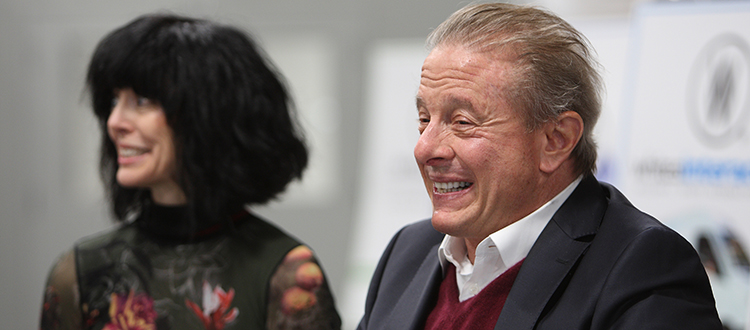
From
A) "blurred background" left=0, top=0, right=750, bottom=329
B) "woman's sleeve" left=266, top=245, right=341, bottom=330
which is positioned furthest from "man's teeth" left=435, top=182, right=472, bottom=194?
"blurred background" left=0, top=0, right=750, bottom=329

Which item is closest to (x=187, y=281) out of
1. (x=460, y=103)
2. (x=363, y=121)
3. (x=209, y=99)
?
(x=209, y=99)

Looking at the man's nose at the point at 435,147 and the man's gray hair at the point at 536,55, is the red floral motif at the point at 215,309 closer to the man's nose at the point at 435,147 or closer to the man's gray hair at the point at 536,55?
the man's nose at the point at 435,147

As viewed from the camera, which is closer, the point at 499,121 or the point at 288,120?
the point at 499,121

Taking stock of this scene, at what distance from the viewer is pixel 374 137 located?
399cm

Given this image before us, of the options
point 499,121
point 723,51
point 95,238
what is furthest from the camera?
point 723,51

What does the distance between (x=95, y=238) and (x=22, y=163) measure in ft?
10.7

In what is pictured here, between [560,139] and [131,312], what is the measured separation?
4.15 feet

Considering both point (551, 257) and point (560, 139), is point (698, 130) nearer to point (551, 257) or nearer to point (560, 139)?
point (560, 139)

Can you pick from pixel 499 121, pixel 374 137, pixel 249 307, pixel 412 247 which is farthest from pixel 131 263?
pixel 374 137

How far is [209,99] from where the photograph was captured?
1.97 meters

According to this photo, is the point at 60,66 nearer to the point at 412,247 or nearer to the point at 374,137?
the point at 374,137

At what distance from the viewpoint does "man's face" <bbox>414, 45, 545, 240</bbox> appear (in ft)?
4.59

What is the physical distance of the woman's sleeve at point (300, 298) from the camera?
1.83m

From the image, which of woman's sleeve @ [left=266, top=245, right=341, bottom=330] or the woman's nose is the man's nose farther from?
the woman's nose
